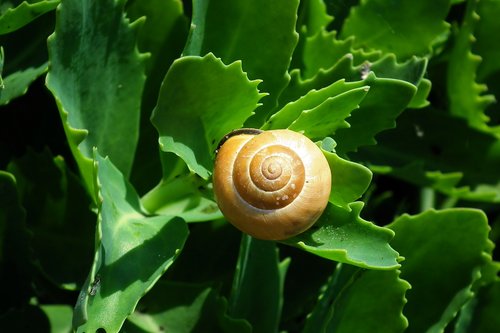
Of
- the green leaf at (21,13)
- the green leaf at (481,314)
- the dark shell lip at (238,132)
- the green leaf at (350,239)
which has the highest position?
the green leaf at (21,13)

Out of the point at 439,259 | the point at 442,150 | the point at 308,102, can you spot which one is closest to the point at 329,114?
the point at 308,102

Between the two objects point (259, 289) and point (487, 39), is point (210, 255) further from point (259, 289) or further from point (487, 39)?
point (487, 39)

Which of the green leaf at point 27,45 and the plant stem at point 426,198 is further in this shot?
the plant stem at point 426,198

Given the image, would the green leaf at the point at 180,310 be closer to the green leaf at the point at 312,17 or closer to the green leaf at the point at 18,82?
the green leaf at the point at 18,82

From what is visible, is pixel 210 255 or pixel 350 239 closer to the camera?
pixel 350 239

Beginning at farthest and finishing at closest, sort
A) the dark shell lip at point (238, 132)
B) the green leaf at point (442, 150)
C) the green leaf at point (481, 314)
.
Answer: the green leaf at point (442, 150) < the green leaf at point (481, 314) < the dark shell lip at point (238, 132)

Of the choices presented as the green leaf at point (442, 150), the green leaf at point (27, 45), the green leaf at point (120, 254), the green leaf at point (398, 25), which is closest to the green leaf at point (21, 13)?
the green leaf at point (27, 45)

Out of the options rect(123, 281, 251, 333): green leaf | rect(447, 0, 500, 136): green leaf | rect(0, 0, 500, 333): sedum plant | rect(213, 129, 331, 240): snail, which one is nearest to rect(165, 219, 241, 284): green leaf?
rect(0, 0, 500, 333): sedum plant

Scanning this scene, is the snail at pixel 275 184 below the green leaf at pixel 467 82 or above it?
above
